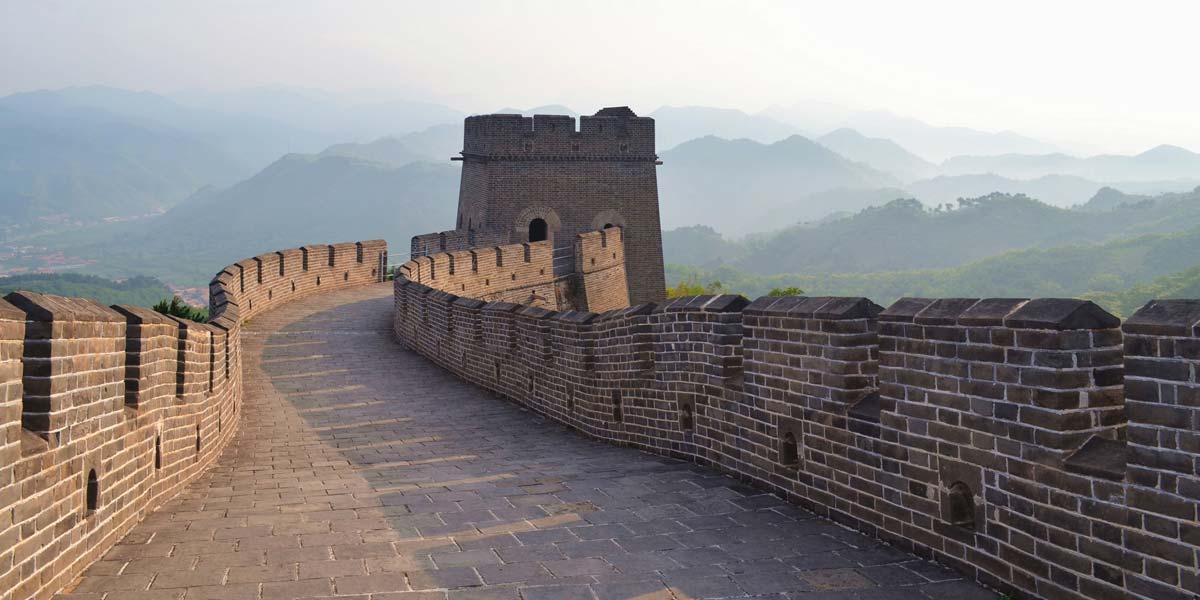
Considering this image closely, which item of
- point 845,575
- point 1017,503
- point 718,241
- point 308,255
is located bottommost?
point 845,575

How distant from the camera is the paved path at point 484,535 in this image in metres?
4.42

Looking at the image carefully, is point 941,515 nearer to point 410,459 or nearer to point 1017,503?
point 1017,503

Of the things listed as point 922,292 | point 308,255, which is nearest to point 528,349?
point 308,255

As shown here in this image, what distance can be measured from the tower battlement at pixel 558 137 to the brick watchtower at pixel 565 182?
0.03 meters

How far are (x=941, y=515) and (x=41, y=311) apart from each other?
3.83 metres

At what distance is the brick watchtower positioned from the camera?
32219 millimetres

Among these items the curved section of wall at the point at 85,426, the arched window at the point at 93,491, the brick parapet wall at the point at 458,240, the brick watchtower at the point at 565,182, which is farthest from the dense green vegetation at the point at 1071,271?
the arched window at the point at 93,491

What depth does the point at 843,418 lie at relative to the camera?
5527mm

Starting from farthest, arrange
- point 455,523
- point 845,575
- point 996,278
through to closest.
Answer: point 996,278 < point 455,523 < point 845,575

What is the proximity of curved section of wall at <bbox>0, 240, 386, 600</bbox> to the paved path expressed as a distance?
7.7 inches

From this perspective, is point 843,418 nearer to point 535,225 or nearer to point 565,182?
point 565,182

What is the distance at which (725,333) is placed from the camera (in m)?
6.75

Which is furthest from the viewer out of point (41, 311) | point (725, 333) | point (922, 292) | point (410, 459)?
point (922, 292)

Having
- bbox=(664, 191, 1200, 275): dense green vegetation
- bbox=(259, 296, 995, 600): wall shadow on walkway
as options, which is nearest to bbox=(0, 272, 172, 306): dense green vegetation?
bbox=(259, 296, 995, 600): wall shadow on walkway
